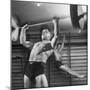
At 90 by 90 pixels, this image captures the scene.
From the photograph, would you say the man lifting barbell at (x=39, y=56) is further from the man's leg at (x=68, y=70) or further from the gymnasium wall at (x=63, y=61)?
the man's leg at (x=68, y=70)

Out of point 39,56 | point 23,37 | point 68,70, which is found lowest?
point 68,70

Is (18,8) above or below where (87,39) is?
above

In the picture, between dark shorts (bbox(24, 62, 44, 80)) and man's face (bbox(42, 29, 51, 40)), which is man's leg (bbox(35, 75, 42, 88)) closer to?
dark shorts (bbox(24, 62, 44, 80))

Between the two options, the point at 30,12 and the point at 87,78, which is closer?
the point at 30,12

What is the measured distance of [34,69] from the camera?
1854 millimetres

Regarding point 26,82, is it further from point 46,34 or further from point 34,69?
point 46,34

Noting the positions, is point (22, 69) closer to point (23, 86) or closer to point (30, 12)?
point (23, 86)

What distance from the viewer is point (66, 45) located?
1.92 meters

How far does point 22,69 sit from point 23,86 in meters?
0.17

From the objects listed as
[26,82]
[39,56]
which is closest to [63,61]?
[39,56]

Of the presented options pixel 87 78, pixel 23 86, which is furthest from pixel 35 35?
pixel 87 78

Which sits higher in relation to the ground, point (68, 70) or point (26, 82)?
point (68, 70)

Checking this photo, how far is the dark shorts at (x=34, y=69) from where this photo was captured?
1835 mm

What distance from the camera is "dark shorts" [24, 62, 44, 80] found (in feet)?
6.02
